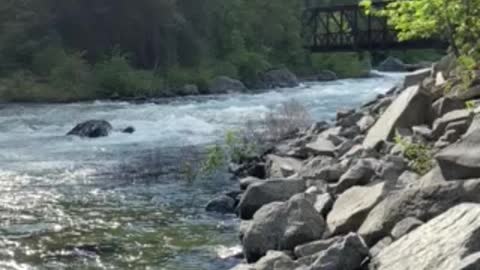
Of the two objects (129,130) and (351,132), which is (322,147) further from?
(129,130)

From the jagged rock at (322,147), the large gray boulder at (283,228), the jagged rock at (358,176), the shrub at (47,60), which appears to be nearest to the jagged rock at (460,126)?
the jagged rock at (358,176)

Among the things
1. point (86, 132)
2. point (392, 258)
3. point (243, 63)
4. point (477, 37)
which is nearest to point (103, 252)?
point (392, 258)

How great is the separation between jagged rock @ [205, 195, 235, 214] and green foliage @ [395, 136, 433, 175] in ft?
9.94

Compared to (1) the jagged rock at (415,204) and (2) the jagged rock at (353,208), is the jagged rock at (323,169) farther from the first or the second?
(1) the jagged rock at (415,204)

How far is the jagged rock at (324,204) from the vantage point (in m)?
9.66

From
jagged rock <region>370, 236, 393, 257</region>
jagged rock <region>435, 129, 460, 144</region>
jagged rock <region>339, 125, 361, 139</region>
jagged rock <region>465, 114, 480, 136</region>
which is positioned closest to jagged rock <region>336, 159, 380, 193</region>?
jagged rock <region>435, 129, 460, 144</region>

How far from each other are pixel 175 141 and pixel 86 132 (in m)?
3.20

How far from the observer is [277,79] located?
4984 centimetres

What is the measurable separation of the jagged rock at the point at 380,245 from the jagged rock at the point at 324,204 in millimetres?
1767

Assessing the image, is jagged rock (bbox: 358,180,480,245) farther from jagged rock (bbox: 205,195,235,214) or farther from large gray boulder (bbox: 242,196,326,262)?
jagged rock (bbox: 205,195,235,214)

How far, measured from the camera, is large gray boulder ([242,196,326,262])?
888cm

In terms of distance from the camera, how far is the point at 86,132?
75.9ft

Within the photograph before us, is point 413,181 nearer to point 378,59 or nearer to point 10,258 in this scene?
point 10,258

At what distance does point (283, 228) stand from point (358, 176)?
1674 millimetres
